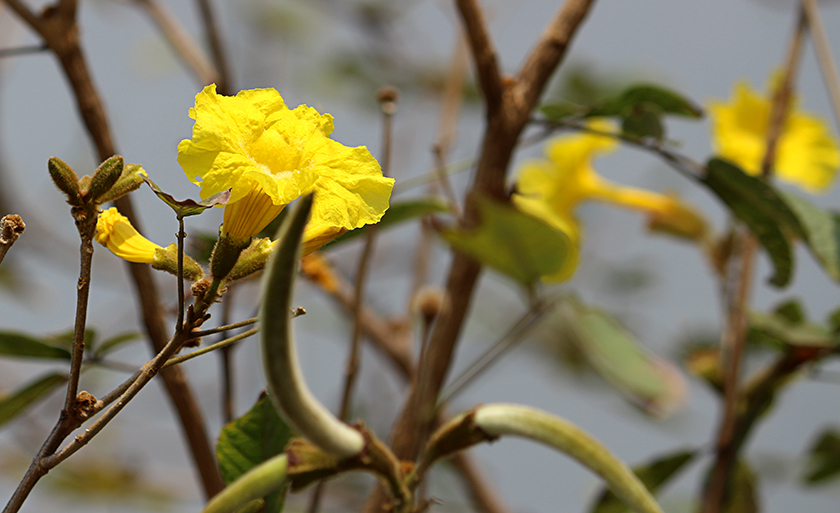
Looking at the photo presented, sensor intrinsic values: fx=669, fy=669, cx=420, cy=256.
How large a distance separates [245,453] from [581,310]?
0.86ft

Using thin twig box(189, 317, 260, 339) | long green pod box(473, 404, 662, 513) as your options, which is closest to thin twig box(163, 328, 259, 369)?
thin twig box(189, 317, 260, 339)

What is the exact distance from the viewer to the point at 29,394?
1.42 feet

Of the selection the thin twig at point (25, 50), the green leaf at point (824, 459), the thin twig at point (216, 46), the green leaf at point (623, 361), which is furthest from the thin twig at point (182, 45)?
the green leaf at point (824, 459)

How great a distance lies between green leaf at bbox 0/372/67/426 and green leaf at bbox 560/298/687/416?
0.34 m

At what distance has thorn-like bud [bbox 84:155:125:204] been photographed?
0.23m

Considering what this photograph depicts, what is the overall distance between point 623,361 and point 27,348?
38 centimetres

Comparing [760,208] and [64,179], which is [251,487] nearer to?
[64,179]

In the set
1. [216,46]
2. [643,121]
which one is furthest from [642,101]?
[216,46]

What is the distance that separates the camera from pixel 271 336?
196 mm

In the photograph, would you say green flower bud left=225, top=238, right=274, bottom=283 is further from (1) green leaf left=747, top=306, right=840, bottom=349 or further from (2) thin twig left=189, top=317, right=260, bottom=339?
(1) green leaf left=747, top=306, right=840, bottom=349

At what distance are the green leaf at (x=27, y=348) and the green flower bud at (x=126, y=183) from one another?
21 cm

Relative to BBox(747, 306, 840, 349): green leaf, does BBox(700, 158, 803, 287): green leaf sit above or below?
above

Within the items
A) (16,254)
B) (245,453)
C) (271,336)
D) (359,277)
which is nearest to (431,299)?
(359,277)

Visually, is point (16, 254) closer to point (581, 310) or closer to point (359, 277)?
point (359, 277)
